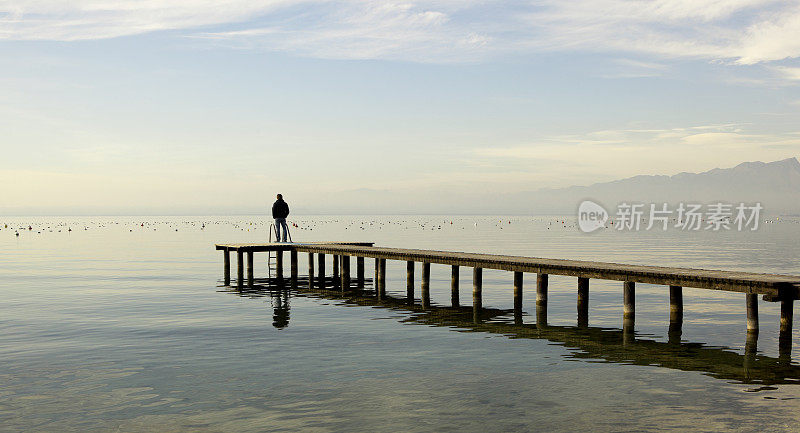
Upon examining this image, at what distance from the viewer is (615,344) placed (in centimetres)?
1942

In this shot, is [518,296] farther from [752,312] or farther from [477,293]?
[752,312]

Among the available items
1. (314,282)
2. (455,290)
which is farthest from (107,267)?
(455,290)

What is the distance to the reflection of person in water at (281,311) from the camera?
22.8 meters

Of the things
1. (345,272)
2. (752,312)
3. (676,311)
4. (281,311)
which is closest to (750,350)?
(752,312)

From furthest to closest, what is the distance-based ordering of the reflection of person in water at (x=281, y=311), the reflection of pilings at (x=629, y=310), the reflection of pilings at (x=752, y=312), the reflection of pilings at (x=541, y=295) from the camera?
the reflection of pilings at (x=541, y=295) → the reflection of person in water at (x=281, y=311) → the reflection of pilings at (x=629, y=310) → the reflection of pilings at (x=752, y=312)

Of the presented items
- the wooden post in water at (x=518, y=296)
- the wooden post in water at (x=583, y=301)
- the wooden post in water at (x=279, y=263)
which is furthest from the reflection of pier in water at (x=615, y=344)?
the wooden post in water at (x=279, y=263)

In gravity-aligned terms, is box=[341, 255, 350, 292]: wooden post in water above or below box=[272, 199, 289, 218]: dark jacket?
below

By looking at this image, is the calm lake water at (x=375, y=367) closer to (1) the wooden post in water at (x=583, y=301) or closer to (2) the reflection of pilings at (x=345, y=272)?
(1) the wooden post in water at (x=583, y=301)

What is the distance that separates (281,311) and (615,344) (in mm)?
10972

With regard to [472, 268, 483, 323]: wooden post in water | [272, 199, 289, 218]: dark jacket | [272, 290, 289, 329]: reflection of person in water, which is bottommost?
[272, 290, 289, 329]: reflection of person in water

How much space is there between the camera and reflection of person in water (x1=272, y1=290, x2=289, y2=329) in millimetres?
22828

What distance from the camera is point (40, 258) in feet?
184

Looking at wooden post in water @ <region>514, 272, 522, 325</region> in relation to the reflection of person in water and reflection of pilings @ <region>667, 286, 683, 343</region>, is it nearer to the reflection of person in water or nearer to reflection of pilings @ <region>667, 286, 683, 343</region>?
reflection of pilings @ <region>667, 286, 683, 343</region>

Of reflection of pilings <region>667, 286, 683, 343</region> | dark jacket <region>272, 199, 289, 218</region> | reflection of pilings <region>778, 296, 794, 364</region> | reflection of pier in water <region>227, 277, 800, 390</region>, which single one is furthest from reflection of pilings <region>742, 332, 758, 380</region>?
dark jacket <region>272, 199, 289, 218</region>
